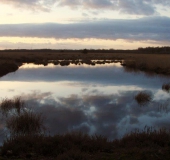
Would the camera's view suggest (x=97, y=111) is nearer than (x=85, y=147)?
No

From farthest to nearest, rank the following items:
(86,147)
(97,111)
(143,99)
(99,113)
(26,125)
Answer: (143,99) → (97,111) → (99,113) → (26,125) → (86,147)

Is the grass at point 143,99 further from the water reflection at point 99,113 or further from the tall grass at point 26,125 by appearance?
the tall grass at point 26,125

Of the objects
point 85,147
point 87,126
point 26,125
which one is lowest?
point 87,126

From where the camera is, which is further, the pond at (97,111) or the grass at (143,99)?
the grass at (143,99)

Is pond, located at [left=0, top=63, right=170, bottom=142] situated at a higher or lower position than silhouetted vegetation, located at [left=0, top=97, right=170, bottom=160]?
lower

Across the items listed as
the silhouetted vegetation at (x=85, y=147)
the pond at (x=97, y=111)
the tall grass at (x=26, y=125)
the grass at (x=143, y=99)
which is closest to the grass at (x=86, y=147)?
the silhouetted vegetation at (x=85, y=147)

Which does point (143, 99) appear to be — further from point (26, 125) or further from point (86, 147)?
point (86, 147)

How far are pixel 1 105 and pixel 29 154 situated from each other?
6.75 meters

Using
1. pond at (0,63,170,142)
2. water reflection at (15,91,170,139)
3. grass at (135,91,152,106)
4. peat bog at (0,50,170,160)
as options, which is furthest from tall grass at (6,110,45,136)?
grass at (135,91,152,106)

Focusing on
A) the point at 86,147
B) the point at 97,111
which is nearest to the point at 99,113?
the point at 97,111

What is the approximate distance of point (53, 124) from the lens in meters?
9.94

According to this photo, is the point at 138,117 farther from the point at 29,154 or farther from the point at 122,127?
the point at 29,154

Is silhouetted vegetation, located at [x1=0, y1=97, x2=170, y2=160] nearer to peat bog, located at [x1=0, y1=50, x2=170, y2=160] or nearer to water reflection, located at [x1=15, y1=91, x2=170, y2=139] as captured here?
peat bog, located at [x1=0, y1=50, x2=170, y2=160]

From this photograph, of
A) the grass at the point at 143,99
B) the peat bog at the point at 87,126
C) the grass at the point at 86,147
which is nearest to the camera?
the grass at the point at 86,147
